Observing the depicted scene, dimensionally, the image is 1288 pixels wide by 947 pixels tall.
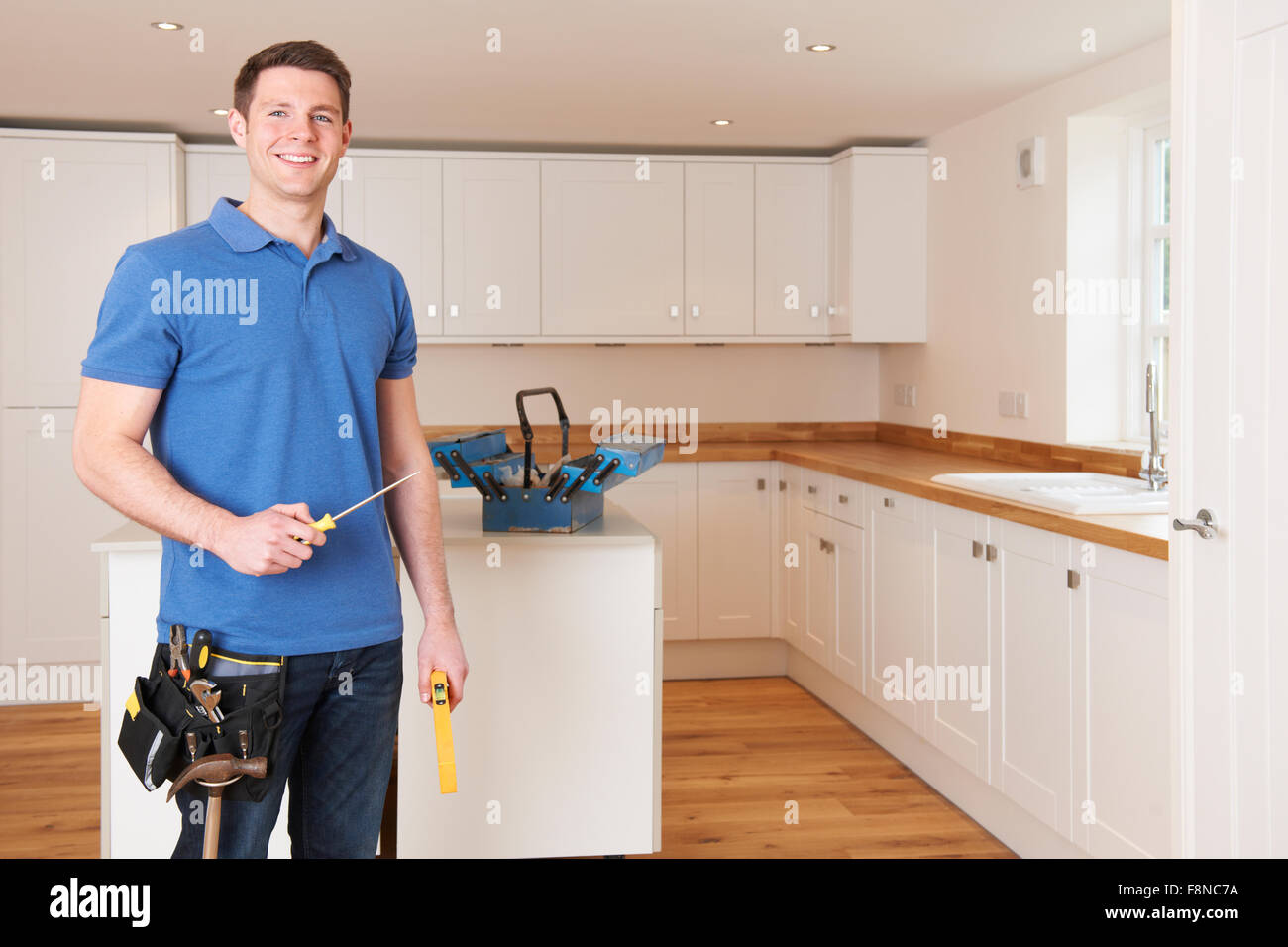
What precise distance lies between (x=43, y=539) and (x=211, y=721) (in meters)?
3.72

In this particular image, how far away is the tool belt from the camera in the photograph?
143cm

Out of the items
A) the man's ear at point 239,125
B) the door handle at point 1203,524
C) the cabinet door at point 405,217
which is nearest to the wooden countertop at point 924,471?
the door handle at point 1203,524

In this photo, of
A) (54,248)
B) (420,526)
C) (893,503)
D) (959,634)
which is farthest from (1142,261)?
(54,248)

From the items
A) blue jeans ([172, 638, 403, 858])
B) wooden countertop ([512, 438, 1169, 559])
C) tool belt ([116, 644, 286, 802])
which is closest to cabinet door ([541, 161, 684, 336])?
wooden countertop ([512, 438, 1169, 559])

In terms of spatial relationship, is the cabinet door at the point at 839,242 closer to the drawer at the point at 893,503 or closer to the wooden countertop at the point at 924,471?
the wooden countertop at the point at 924,471

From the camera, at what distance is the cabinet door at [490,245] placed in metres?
5.05

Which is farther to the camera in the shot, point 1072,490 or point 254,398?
point 1072,490

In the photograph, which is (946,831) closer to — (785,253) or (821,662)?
(821,662)

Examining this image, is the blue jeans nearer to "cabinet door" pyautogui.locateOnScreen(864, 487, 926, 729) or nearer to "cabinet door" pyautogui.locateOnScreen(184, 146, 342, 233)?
"cabinet door" pyautogui.locateOnScreen(864, 487, 926, 729)

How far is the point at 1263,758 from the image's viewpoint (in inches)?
74.2

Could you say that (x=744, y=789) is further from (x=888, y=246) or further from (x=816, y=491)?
(x=888, y=246)

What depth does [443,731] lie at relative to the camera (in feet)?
5.02

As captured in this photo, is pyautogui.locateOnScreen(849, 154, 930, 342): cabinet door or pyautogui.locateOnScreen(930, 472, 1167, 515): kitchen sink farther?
pyautogui.locateOnScreen(849, 154, 930, 342): cabinet door

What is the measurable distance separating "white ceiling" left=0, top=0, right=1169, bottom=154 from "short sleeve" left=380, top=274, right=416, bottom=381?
1865 mm
